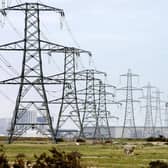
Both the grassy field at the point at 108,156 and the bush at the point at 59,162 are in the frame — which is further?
the grassy field at the point at 108,156

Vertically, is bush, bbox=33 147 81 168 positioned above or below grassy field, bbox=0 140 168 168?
below

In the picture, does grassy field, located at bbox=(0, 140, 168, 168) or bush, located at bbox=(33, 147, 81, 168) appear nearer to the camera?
bush, located at bbox=(33, 147, 81, 168)

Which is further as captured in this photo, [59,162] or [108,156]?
[108,156]

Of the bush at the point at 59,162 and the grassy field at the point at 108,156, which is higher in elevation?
the grassy field at the point at 108,156

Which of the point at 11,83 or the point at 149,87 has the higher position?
the point at 149,87

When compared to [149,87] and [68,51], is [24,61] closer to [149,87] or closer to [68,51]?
[68,51]

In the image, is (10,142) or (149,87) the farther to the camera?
(149,87)

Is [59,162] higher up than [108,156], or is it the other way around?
[108,156]

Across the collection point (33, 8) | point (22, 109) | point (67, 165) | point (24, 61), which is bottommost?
point (67, 165)

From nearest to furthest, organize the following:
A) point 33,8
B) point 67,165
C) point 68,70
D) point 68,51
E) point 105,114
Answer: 1. point 67,165
2. point 33,8
3. point 68,51
4. point 68,70
5. point 105,114

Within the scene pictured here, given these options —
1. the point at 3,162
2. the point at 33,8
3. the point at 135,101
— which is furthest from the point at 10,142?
the point at 135,101

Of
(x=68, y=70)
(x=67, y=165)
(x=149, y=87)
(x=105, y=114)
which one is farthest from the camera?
(x=149, y=87)

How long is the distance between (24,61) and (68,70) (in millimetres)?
28692

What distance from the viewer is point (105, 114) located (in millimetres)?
143500
